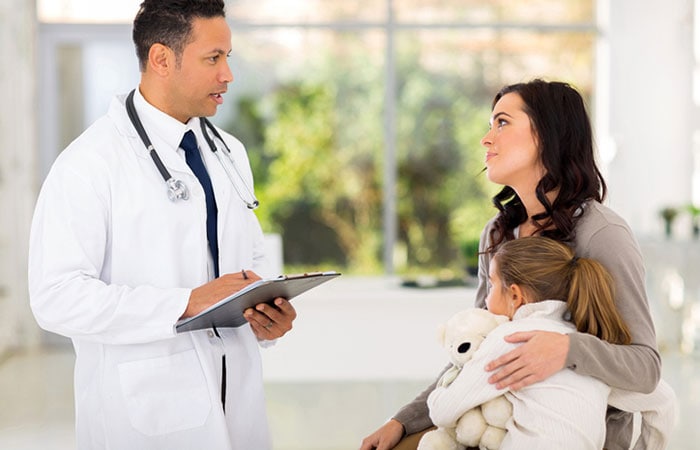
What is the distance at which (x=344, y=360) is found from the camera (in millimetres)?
5039

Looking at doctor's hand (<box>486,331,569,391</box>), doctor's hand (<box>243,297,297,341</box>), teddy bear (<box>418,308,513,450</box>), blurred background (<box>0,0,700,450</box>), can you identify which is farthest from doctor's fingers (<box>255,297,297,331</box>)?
blurred background (<box>0,0,700,450</box>)

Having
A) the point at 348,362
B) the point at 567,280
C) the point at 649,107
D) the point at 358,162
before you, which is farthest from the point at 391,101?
the point at 567,280

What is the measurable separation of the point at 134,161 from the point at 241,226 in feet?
0.96

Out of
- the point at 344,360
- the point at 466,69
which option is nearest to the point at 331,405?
the point at 344,360

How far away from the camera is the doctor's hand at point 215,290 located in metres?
1.87

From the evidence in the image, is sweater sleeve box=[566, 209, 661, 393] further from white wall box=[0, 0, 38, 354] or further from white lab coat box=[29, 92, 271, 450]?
white wall box=[0, 0, 38, 354]

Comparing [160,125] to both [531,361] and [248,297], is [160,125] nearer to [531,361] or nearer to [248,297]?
[248,297]

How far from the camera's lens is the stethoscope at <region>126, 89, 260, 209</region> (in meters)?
1.99

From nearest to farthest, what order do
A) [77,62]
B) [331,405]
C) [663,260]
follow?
[331,405], [663,260], [77,62]

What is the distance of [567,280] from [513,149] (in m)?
0.30

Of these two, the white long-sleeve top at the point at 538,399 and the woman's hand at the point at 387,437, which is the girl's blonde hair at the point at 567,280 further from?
the woman's hand at the point at 387,437

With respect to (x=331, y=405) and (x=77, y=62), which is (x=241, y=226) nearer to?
(x=331, y=405)

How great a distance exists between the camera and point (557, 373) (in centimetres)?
170

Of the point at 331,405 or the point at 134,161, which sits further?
the point at 331,405
